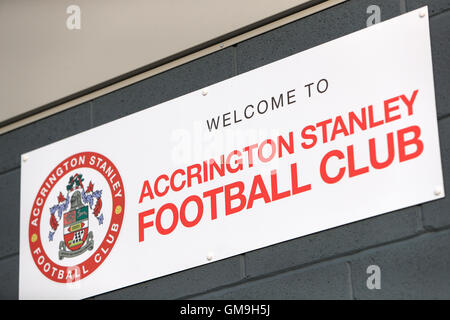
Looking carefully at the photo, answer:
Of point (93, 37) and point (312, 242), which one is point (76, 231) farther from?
point (312, 242)

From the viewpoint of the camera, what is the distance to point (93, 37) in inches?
119

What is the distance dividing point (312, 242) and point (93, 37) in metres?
0.97

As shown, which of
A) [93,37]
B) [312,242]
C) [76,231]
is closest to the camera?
[312,242]

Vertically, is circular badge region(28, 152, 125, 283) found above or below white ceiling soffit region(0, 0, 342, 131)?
below

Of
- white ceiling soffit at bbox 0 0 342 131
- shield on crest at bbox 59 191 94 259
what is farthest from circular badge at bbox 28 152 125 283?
white ceiling soffit at bbox 0 0 342 131

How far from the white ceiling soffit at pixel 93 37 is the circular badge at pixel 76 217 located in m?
0.24

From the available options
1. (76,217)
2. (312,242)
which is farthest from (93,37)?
(312,242)

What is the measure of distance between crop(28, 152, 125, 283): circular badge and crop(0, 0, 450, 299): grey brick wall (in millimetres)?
93

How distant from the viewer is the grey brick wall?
2.27 meters

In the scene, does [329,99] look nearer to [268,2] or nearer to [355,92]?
[355,92]

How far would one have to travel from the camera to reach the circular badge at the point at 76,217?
9.15ft

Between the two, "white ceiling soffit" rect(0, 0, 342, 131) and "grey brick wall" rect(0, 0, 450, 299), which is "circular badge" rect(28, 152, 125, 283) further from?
"white ceiling soffit" rect(0, 0, 342, 131)

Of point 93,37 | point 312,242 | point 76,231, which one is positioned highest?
point 93,37
